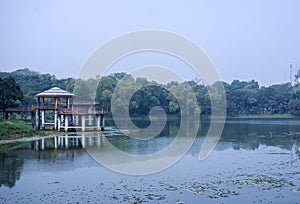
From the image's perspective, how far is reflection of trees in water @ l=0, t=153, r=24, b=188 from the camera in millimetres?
17562

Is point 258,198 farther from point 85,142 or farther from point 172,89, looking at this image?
point 172,89

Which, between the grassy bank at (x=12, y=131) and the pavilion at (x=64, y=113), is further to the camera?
the pavilion at (x=64, y=113)

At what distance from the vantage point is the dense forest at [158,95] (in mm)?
69500

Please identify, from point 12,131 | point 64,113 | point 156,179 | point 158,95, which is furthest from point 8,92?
point 158,95

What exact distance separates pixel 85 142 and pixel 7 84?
14.4 meters

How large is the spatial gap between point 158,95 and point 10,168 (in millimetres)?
59251

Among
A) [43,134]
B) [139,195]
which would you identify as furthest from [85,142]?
[139,195]

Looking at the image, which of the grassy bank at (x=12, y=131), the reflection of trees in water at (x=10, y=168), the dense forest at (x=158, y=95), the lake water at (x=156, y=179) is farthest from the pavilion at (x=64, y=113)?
the reflection of trees in water at (x=10, y=168)

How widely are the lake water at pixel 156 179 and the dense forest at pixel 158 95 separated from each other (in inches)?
1401

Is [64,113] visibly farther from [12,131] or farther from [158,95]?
[158,95]

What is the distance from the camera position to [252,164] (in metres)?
22.3

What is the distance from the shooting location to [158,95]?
78.9 m

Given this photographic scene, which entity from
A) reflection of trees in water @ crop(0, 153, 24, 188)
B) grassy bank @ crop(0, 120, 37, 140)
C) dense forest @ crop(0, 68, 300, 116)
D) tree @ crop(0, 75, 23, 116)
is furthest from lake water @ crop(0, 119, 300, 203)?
dense forest @ crop(0, 68, 300, 116)

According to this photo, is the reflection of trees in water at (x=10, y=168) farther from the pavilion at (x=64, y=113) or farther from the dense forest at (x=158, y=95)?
the dense forest at (x=158, y=95)
